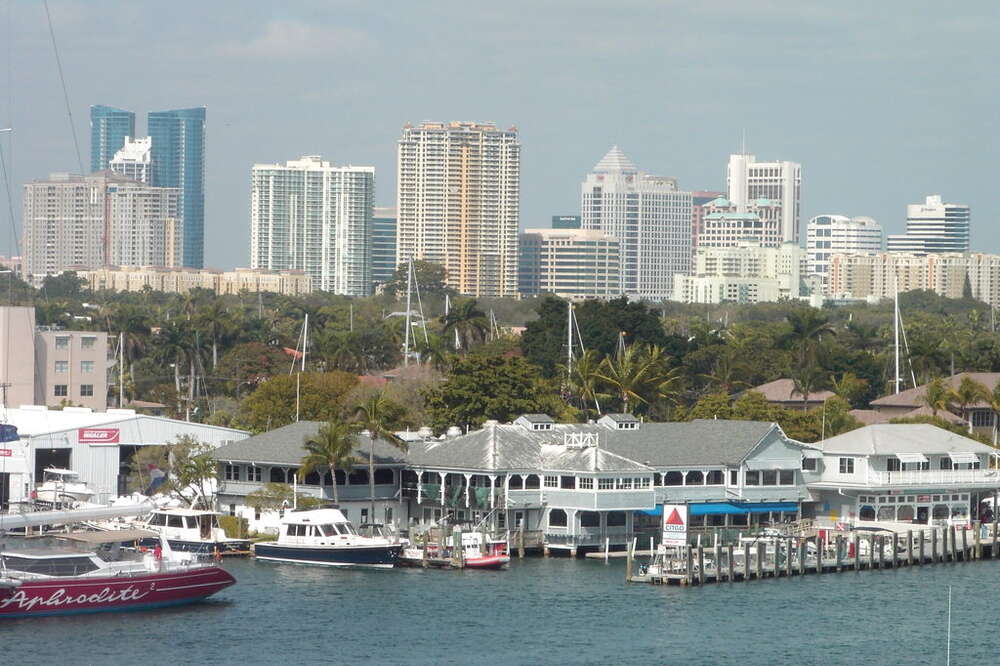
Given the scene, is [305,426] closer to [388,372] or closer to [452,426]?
[452,426]

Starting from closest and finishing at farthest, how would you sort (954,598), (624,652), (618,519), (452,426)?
1. (624,652)
2. (954,598)
3. (618,519)
4. (452,426)

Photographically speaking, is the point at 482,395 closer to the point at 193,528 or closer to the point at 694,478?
the point at 694,478

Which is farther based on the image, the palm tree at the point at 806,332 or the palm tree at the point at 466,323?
the palm tree at the point at 466,323

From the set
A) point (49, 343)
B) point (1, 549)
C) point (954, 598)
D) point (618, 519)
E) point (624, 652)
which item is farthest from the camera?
point (49, 343)

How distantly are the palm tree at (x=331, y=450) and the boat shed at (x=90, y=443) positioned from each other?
10657 millimetres

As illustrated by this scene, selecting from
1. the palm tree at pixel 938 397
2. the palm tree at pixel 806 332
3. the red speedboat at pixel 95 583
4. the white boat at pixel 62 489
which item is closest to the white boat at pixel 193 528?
the white boat at pixel 62 489

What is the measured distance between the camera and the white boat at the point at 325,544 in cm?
7100

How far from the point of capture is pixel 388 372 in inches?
4973

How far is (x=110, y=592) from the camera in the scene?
6128 cm

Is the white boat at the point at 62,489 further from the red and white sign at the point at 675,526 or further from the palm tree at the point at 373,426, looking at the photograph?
the red and white sign at the point at 675,526

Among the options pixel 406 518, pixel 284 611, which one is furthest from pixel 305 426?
pixel 284 611

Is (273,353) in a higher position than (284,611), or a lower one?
higher

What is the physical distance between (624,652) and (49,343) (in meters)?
69.5

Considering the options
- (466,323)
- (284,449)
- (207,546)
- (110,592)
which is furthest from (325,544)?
(466,323)
